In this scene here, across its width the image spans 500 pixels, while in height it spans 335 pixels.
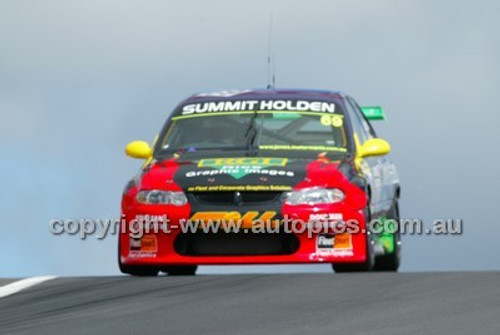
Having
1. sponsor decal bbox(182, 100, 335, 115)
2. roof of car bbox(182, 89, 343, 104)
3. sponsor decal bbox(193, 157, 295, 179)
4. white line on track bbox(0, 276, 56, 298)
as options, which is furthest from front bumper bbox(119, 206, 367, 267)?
roof of car bbox(182, 89, 343, 104)

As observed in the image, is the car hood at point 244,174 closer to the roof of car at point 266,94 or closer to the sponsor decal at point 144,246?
the sponsor decal at point 144,246

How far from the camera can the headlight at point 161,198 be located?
1134 centimetres

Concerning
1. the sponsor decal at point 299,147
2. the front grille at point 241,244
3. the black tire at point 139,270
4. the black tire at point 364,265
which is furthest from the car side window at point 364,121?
the black tire at point 139,270

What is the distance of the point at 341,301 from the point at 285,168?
2847 millimetres

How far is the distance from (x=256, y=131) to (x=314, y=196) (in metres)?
1.32

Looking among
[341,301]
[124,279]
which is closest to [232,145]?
[124,279]

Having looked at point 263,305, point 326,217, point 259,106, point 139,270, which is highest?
point 259,106

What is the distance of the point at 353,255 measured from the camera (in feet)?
36.9

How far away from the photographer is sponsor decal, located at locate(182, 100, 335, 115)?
1269 cm

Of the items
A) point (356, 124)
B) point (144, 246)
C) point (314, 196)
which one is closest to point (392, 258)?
point (356, 124)

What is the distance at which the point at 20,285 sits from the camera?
1054 cm

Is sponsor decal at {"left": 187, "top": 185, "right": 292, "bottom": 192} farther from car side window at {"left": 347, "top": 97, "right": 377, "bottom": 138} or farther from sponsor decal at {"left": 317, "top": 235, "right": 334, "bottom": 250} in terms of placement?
car side window at {"left": 347, "top": 97, "right": 377, "bottom": 138}

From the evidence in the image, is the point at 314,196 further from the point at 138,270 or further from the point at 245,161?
the point at 138,270

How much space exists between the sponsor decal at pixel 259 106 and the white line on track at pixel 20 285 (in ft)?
7.49
